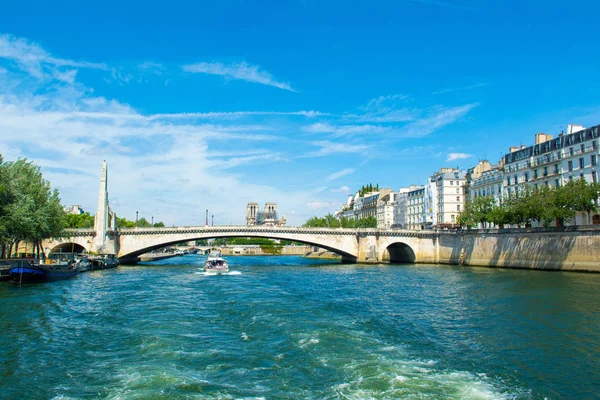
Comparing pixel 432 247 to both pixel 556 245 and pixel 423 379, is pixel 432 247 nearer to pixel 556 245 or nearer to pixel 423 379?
pixel 556 245

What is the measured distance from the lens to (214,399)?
14.9m

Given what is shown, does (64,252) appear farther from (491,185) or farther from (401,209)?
(401,209)

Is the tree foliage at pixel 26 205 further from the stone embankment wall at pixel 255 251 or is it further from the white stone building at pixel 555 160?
the stone embankment wall at pixel 255 251

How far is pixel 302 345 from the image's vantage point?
21.5 metres

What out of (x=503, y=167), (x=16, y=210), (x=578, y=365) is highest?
(x=503, y=167)

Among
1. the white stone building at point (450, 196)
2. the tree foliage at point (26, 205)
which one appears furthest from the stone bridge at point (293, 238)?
the tree foliage at point (26, 205)

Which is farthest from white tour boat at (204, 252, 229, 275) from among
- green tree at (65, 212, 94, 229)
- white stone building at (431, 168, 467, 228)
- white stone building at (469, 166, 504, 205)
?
green tree at (65, 212, 94, 229)

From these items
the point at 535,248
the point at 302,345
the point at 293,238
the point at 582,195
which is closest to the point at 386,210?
the point at 293,238

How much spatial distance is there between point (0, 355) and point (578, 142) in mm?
74541

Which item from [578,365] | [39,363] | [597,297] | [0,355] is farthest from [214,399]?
[597,297]

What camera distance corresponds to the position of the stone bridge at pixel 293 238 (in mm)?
84625

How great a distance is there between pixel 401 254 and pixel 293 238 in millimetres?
23639

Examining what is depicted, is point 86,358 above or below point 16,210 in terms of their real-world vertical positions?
below

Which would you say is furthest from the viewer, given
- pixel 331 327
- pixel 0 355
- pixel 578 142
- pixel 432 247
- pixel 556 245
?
pixel 432 247
